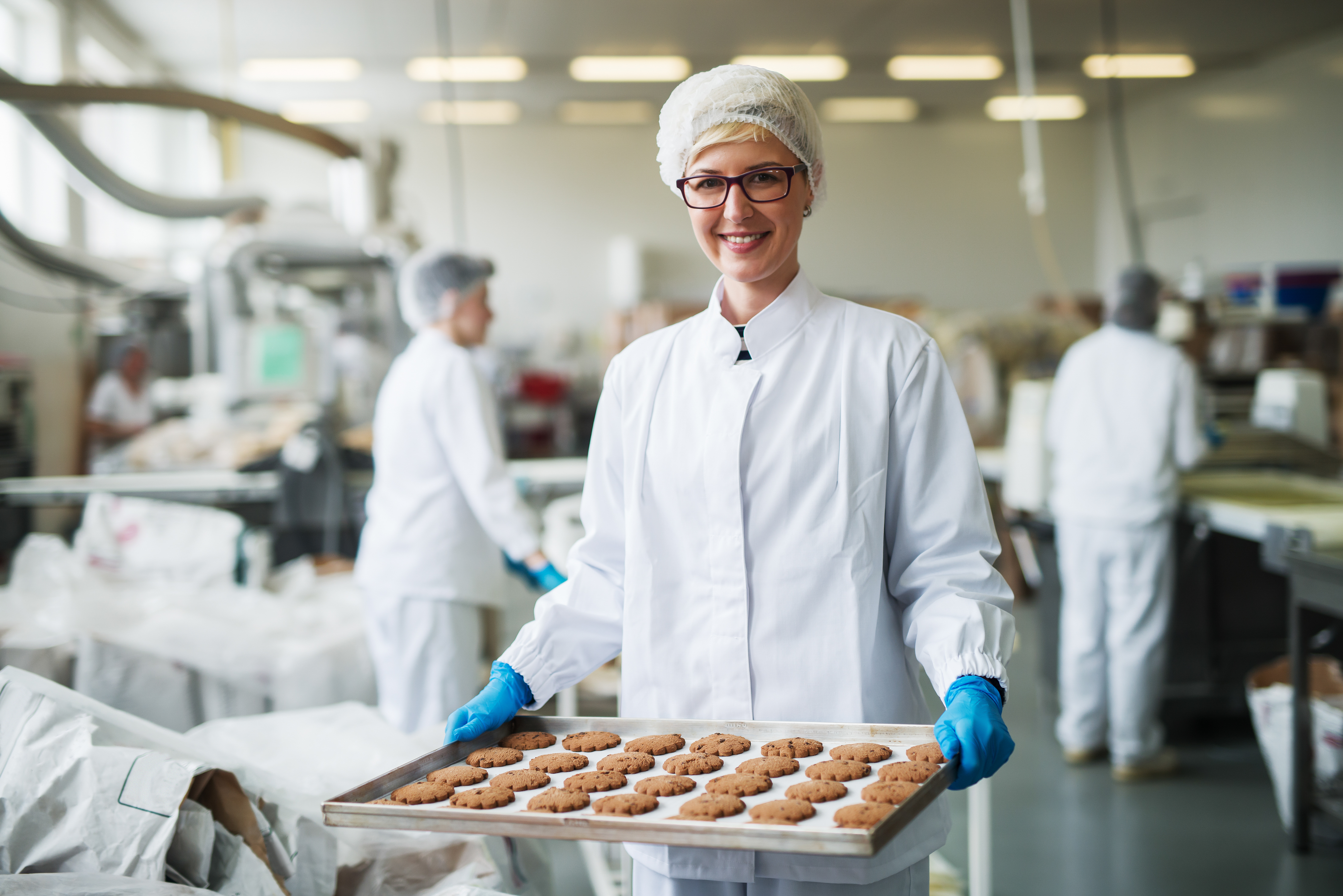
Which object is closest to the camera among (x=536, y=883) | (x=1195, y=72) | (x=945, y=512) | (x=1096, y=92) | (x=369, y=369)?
(x=945, y=512)

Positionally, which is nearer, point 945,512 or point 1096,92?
point 945,512

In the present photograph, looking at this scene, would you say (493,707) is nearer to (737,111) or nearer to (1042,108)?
(737,111)

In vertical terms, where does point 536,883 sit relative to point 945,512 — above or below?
below

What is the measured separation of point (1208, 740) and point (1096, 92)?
8586 millimetres

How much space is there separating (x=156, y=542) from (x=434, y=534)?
113 centimetres

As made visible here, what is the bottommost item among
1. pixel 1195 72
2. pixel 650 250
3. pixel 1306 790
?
pixel 1306 790

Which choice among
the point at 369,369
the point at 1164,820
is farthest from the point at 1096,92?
the point at 1164,820

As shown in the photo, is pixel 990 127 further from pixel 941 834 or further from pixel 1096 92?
pixel 941 834

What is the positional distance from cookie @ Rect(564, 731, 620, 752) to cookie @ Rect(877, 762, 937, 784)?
34cm

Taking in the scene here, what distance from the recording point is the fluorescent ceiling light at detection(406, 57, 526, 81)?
8711mm

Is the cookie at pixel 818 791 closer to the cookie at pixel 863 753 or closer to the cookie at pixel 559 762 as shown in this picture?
the cookie at pixel 863 753

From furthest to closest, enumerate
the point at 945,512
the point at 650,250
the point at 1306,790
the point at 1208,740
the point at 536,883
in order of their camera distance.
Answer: the point at 650,250 < the point at 1208,740 < the point at 1306,790 < the point at 536,883 < the point at 945,512

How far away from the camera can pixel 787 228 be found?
1.21 m

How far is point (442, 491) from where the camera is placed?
8.25ft
